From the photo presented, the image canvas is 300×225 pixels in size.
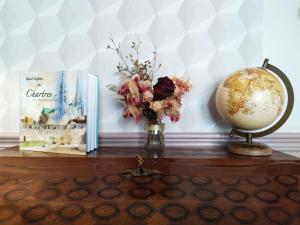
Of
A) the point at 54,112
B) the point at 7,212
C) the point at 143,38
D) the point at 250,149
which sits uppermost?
the point at 143,38

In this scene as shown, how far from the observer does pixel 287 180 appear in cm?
76

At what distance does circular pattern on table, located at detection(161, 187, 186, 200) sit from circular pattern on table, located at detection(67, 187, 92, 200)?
22 cm

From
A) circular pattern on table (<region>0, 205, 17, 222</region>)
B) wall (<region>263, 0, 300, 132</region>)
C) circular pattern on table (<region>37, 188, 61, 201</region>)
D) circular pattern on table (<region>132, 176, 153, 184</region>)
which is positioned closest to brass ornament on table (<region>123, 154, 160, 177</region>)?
circular pattern on table (<region>132, 176, 153, 184</region>)

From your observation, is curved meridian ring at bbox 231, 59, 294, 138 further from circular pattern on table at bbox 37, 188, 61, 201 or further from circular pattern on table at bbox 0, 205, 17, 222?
circular pattern on table at bbox 0, 205, 17, 222

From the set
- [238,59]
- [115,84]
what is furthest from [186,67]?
[115,84]

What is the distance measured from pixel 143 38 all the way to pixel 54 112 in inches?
21.4

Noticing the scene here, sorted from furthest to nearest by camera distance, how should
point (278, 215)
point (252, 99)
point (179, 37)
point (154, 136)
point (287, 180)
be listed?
point (179, 37) < point (154, 136) < point (252, 99) < point (287, 180) < point (278, 215)

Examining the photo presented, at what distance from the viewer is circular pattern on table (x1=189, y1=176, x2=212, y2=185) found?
2.50 feet

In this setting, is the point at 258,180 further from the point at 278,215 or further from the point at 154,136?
the point at 154,136

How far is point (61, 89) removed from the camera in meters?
0.96

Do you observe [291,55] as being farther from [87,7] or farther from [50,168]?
[50,168]

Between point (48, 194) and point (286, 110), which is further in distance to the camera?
point (286, 110)

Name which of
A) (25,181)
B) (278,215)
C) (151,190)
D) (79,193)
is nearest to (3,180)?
(25,181)

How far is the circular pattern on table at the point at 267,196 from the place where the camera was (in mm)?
691
